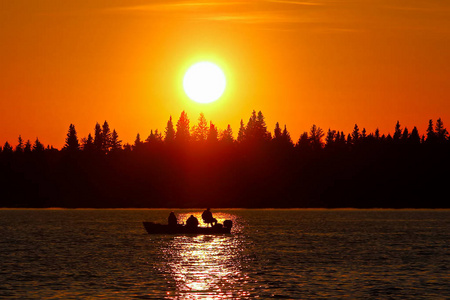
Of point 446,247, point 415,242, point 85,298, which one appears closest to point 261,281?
point 85,298

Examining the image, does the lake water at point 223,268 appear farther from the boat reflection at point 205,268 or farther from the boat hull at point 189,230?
the boat hull at point 189,230

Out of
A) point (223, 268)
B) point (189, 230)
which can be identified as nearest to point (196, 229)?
point (189, 230)

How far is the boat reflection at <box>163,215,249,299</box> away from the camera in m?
46.8

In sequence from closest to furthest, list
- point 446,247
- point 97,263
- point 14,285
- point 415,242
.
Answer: point 14,285 < point 97,263 < point 446,247 < point 415,242

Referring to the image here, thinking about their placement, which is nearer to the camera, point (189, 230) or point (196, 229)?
point (196, 229)

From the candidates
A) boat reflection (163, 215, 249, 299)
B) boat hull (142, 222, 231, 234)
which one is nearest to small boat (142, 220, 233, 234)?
boat hull (142, 222, 231, 234)

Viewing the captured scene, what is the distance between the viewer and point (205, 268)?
198 ft

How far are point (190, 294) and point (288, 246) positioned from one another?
39.4 m

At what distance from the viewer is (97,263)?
64.1m

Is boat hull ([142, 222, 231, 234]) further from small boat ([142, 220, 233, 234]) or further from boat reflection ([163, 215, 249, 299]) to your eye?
boat reflection ([163, 215, 249, 299])

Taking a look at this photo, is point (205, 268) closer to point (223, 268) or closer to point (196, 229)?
point (223, 268)

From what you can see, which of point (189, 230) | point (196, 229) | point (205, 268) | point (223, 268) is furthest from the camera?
point (189, 230)

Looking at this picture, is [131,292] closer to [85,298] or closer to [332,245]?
[85,298]

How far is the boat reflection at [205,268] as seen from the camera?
46.8 m
